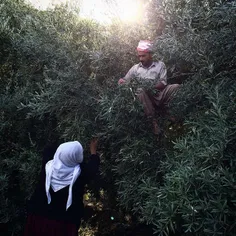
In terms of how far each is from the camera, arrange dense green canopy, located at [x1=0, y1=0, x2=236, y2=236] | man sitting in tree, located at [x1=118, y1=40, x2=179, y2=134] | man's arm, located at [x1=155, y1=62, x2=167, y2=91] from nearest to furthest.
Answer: dense green canopy, located at [x1=0, y1=0, x2=236, y2=236], man sitting in tree, located at [x1=118, y1=40, x2=179, y2=134], man's arm, located at [x1=155, y1=62, x2=167, y2=91]

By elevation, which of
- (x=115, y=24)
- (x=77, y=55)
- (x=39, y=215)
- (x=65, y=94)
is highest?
(x=115, y=24)

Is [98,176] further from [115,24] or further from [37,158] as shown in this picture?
[115,24]

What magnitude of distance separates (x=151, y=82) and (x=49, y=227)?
8.50 feet

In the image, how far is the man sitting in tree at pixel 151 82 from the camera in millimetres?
4988

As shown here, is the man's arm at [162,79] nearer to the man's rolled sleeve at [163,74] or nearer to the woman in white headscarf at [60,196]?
the man's rolled sleeve at [163,74]

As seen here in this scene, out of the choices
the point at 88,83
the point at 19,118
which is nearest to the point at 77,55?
the point at 88,83

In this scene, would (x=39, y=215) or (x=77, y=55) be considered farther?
(x=77, y=55)

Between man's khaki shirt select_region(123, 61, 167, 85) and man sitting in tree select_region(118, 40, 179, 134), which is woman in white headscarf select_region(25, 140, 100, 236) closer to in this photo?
man sitting in tree select_region(118, 40, 179, 134)

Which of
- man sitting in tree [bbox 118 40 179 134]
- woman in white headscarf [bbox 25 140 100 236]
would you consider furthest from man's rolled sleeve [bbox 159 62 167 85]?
woman in white headscarf [bbox 25 140 100 236]

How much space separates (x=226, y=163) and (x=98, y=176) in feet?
10.3

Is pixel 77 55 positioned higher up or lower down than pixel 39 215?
higher up

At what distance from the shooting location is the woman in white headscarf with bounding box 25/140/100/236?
154 inches

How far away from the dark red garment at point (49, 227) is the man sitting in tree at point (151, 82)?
1869mm

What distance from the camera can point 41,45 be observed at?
269 inches
